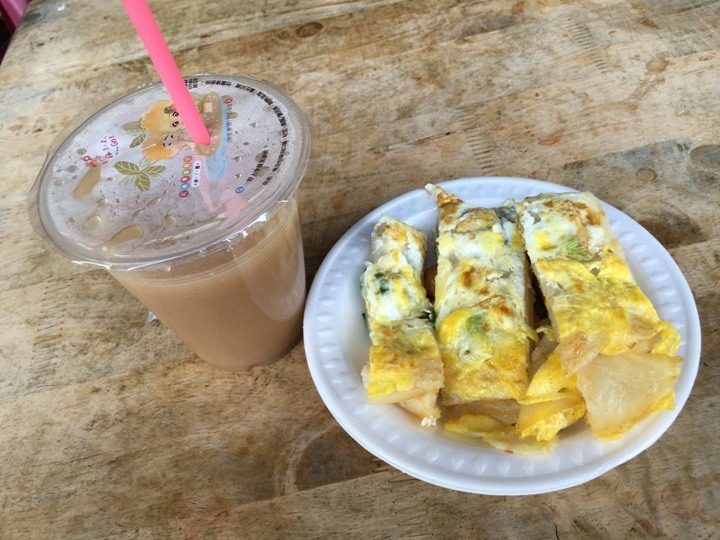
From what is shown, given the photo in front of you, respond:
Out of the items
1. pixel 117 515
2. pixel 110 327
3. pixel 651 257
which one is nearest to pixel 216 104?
pixel 110 327

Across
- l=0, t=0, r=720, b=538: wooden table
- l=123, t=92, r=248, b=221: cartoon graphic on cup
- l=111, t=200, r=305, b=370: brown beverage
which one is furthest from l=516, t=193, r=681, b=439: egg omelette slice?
l=123, t=92, r=248, b=221: cartoon graphic on cup

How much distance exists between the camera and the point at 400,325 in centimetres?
127

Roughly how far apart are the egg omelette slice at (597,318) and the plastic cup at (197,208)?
1.80 feet

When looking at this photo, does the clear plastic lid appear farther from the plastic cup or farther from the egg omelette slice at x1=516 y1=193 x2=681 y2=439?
the egg omelette slice at x1=516 y1=193 x2=681 y2=439

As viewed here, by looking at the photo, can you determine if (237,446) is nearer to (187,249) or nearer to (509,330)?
(187,249)

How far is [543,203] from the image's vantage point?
1.35m

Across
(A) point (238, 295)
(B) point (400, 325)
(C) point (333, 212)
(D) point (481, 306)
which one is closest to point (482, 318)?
(D) point (481, 306)

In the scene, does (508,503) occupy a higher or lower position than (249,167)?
lower

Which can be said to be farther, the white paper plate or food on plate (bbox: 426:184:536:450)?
food on plate (bbox: 426:184:536:450)

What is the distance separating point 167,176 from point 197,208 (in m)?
0.12

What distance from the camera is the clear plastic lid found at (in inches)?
42.4

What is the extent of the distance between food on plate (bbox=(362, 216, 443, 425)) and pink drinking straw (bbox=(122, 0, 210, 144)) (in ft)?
1.49

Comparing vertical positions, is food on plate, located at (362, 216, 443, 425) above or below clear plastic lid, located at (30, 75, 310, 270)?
below

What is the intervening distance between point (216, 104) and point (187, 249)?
0.42 meters
